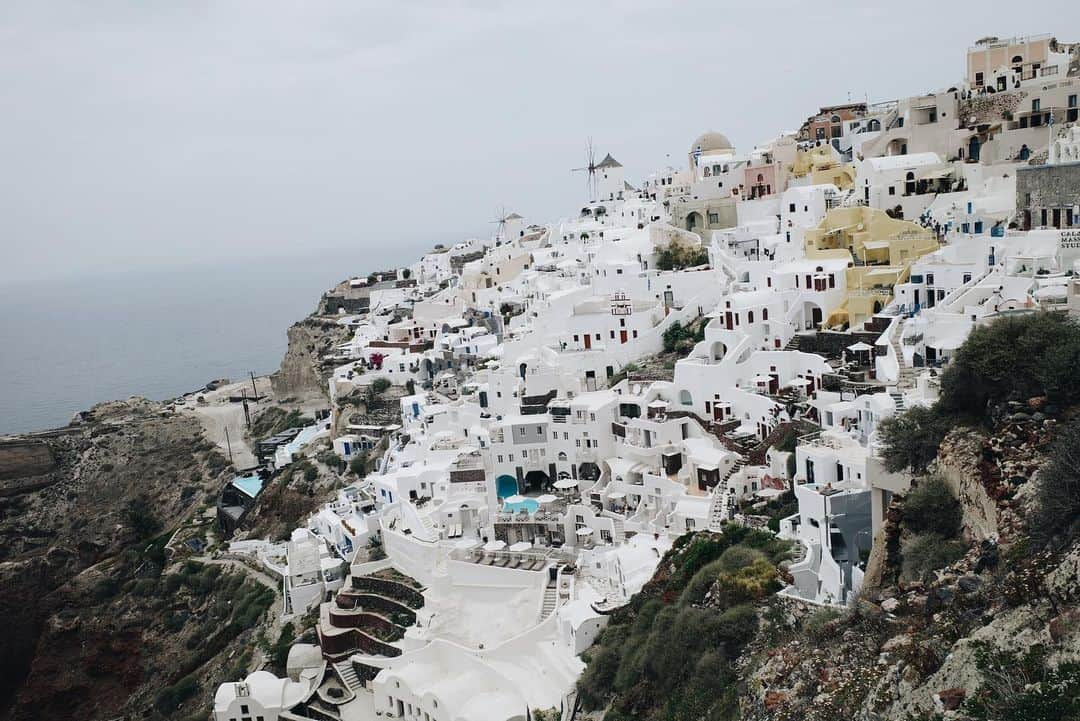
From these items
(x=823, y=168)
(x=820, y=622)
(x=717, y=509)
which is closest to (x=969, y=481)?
(x=820, y=622)

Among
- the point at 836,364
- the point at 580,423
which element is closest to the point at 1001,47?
the point at 836,364

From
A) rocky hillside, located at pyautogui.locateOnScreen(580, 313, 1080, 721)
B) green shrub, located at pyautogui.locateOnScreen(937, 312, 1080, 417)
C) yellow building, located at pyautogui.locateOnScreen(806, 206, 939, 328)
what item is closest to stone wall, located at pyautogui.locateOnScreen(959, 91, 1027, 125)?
yellow building, located at pyautogui.locateOnScreen(806, 206, 939, 328)

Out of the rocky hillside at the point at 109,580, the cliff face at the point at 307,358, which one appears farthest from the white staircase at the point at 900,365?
the cliff face at the point at 307,358

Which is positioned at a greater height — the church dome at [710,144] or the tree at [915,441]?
the church dome at [710,144]

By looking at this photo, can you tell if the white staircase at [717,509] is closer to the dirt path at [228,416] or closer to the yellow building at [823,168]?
the yellow building at [823,168]

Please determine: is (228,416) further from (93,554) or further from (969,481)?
(969,481)

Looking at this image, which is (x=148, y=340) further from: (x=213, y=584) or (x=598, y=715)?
(x=598, y=715)

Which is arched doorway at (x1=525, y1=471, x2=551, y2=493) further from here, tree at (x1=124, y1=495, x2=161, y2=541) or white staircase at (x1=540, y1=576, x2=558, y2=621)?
tree at (x1=124, y1=495, x2=161, y2=541)
